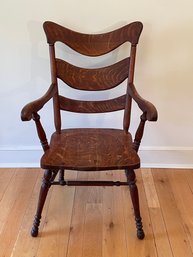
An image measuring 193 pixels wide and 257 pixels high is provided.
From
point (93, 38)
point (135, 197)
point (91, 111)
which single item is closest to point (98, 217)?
point (135, 197)

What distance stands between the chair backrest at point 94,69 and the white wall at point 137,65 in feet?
0.45

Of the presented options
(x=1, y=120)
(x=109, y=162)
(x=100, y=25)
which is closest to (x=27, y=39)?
(x=100, y=25)

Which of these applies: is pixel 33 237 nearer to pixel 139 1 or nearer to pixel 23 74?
pixel 23 74

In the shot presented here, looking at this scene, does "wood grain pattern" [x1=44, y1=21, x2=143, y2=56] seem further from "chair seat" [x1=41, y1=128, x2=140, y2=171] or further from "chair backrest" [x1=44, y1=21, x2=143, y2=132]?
"chair seat" [x1=41, y1=128, x2=140, y2=171]

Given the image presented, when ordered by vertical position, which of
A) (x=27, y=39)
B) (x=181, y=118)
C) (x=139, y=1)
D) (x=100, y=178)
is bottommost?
(x=100, y=178)

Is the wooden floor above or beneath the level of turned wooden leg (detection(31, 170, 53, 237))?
beneath

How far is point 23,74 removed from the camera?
178 centimetres

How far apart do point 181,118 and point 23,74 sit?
3.38ft

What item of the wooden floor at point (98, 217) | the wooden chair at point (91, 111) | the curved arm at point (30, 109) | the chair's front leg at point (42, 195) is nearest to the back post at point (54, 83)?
the wooden chair at point (91, 111)

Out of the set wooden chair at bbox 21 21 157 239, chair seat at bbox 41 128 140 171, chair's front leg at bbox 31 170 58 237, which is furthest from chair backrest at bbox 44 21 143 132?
chair's front leg at bbox 31 170 58 237

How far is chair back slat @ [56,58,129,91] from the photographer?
1.59 metres

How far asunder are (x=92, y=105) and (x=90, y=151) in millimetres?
334

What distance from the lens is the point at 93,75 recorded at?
63.4 inches

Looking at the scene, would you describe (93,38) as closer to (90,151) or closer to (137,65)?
(137,65)
